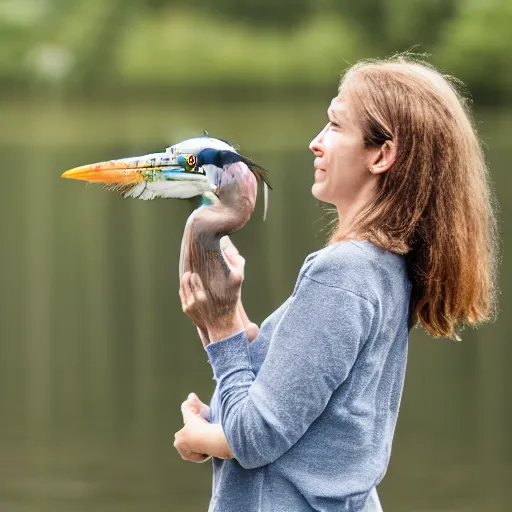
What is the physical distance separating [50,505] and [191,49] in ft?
50.8

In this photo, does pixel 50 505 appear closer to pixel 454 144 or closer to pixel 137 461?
pixel 137 461

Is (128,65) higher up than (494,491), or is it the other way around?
(128,65)

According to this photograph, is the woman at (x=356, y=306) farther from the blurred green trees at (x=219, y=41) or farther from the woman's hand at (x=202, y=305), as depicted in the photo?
the blurred green trees at (x=219, y=41)

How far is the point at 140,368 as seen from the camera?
6.87 m

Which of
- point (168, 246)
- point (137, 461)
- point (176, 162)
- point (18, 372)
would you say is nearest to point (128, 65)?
point (168, 246)

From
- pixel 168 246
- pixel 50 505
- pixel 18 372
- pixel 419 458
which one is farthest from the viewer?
pixel 168 246

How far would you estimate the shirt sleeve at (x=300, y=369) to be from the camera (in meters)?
1.17

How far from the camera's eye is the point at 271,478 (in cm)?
122

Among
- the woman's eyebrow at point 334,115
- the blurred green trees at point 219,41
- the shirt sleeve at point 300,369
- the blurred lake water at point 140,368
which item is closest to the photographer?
the shirt sleeve at point 300,369

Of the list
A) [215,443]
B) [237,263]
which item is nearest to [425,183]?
[237,263]

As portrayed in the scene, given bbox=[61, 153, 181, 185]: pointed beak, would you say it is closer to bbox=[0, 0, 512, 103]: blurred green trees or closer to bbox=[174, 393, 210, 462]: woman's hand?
bbox=[174, 393, 210, 462]: woman's hand

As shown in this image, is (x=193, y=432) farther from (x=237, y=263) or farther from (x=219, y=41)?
(x=219, y=41)

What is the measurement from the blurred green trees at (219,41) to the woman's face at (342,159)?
647 inches

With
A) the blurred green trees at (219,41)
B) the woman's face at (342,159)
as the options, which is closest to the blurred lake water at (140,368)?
the woman's face at (342,159)
